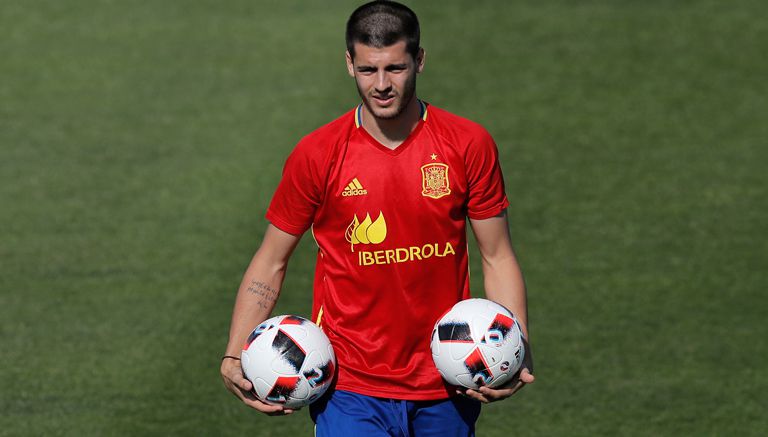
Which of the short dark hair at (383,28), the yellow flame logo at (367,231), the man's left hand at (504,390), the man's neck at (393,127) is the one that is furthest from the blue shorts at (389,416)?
the short dark hair at (383,28)

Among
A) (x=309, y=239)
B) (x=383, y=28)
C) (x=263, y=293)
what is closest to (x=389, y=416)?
(x=263, y=293)

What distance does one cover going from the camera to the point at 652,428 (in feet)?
31.0

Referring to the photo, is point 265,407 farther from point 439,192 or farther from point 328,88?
point 328,88

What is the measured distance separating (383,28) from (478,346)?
164 centimetres

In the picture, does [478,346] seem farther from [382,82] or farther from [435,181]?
[382,82]

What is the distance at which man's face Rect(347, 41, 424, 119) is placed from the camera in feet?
21.1

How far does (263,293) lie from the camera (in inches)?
269

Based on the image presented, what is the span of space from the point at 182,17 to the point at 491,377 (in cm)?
1258

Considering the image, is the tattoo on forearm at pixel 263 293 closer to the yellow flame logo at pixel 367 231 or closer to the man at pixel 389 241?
the man at pixel 389 241

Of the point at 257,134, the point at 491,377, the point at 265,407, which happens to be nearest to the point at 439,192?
the point at 491,377

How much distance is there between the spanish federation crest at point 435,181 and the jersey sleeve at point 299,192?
534mm

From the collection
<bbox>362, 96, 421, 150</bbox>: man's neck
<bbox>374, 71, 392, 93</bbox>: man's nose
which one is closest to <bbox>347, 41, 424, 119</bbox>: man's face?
<bbox>374, 71, 392, 93</bbox>: man's nose

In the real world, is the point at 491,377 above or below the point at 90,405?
above

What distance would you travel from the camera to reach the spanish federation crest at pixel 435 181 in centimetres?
665
